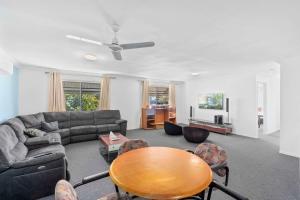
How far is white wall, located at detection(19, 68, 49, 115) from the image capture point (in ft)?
16.2

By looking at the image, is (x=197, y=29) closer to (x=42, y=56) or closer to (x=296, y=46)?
(x=296, y=46)

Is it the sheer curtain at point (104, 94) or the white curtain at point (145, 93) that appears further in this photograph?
the white curtain at point (145, 93)

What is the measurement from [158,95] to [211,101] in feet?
8.74

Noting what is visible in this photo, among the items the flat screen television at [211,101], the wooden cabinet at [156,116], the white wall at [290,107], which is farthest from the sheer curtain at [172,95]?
the white wall at [290,107]

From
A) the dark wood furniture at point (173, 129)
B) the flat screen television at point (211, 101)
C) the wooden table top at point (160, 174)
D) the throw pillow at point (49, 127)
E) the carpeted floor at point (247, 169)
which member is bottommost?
the carpeted floor at point (247, 169)

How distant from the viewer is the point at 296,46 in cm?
306

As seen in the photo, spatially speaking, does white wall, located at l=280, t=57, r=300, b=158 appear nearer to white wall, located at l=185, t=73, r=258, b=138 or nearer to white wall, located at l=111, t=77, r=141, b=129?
white wall, located at l=185, t=73, r=258, b=138

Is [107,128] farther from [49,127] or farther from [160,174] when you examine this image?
[160,174]

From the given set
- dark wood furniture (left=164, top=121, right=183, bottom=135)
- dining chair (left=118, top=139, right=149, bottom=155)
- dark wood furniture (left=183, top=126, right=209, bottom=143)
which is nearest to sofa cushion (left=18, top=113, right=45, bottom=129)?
dining chair (left=118, top=139, right=149, bottom=155)

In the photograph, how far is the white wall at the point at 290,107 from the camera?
12.4 feet

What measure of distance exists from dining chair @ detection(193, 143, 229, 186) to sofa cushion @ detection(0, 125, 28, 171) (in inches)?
100

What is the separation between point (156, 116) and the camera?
24.9ft

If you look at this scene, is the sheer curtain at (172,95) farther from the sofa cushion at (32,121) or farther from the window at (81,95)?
the sofa cushion at (32,121)

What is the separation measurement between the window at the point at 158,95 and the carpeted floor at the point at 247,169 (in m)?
3.28
